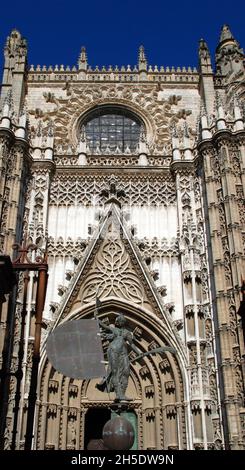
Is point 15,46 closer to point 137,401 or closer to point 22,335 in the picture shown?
point 137,401

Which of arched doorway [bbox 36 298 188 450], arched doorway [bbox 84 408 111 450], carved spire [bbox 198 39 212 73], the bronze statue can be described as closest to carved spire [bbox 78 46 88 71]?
carved spire [bbox 198 39 212 73]

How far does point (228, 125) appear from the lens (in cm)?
1839

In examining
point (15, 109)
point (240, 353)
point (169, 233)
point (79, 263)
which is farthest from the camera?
point (15, 109)

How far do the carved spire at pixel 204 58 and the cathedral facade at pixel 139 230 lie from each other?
61mm

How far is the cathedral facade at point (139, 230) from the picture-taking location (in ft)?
49.0

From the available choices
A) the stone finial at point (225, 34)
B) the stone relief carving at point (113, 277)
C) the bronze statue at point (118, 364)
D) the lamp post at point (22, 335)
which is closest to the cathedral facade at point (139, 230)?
the stone relief carving at point (113, 277)

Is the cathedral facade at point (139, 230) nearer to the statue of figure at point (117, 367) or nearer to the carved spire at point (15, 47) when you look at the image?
the carved spire at point (15, 47)

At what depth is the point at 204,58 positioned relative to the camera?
22.4m

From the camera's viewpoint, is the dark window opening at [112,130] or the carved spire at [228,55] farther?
the carved spire at [228,55]

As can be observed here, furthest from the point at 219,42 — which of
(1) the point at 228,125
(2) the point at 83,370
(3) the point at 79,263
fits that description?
(2) the point at 83,370

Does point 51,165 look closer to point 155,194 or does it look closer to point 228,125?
point 155,194

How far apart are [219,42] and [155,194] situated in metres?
9.57

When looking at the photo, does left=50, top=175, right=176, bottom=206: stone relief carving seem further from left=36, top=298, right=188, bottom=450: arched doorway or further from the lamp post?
the lamp post

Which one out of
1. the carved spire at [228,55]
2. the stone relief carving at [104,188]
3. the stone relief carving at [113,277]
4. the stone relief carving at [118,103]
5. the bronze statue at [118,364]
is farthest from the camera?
the carved spire at [228,55]
